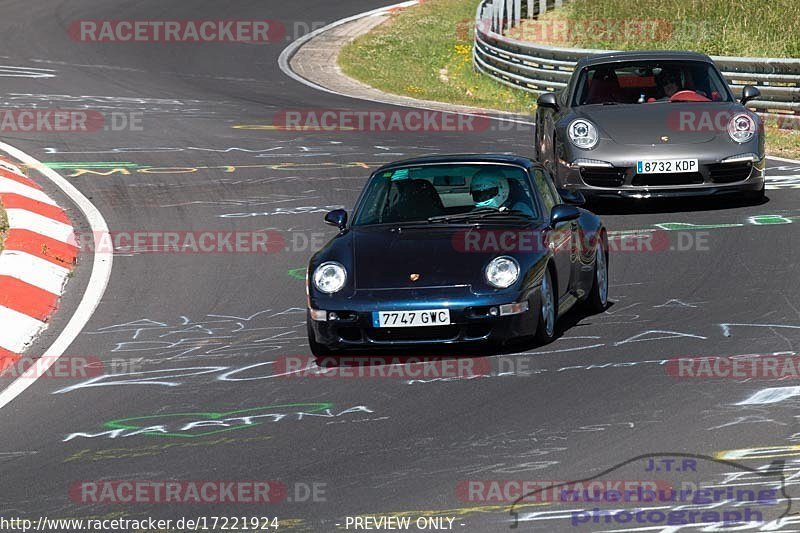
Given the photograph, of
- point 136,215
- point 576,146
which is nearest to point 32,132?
A: point 136,215

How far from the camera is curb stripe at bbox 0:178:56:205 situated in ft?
46.3

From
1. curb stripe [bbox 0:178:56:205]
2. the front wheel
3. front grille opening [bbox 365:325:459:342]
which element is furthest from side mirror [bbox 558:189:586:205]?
curb stripe [bbox 0:178:56:205]

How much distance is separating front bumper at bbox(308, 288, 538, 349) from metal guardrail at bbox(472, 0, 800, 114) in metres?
12.1

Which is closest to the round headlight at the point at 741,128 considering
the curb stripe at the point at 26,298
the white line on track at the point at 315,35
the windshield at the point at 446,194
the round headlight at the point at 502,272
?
the white line on track at the point at 315,35

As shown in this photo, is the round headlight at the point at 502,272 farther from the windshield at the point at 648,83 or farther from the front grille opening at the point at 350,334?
the windshield at the point at 648,83

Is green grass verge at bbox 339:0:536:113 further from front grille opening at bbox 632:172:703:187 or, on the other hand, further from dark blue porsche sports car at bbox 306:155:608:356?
dark blue porsche sports car at bbox 306:155:608:356

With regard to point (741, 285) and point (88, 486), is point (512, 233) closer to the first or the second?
point (741, 285)

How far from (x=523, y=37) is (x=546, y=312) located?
71.7 feet

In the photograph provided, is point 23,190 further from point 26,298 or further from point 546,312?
point 546,312

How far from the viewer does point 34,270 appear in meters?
11.2

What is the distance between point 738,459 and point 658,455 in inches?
13.2

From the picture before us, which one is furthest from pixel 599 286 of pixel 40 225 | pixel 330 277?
pixel 40 225

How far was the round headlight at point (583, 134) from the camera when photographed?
44.1 feet

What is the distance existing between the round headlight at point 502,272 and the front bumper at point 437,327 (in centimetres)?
12
